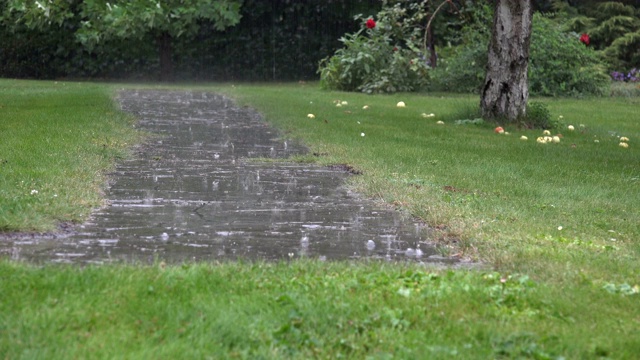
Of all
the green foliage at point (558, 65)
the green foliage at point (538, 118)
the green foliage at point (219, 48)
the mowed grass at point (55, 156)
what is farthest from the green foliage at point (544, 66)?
the mowed grass at point (55, 156)

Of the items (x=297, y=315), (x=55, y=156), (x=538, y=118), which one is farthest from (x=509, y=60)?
(x=297, y=315)

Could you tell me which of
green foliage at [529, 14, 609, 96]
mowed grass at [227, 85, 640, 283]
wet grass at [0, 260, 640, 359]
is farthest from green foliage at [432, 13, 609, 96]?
wet grass at [0, 260, 640, 359]

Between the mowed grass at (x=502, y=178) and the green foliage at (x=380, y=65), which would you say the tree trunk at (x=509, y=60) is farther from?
the green foliage at (x=380, y=65)

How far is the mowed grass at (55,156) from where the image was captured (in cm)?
591

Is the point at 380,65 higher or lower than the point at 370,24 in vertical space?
lower

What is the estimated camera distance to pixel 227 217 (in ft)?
20.7

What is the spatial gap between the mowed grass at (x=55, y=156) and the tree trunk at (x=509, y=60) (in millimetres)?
5266

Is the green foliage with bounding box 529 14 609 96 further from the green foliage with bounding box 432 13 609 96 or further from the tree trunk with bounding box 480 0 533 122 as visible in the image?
the tree trunk with bounding box 480 0 533 122

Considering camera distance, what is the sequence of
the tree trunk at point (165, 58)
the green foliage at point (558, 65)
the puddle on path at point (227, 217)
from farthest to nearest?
the tree trunk at point (165, 58), the green foliage at point (558, 65), the puddle on path at point (227, 217)

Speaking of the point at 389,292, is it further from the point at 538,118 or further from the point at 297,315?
the point at 538,118

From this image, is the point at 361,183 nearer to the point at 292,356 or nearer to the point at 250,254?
the point at 250,254

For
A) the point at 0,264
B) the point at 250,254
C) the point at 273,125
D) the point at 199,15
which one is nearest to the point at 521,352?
the point at 250,254

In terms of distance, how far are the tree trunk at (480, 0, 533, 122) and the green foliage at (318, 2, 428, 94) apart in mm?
7611

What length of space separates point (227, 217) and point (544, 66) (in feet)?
50.4
